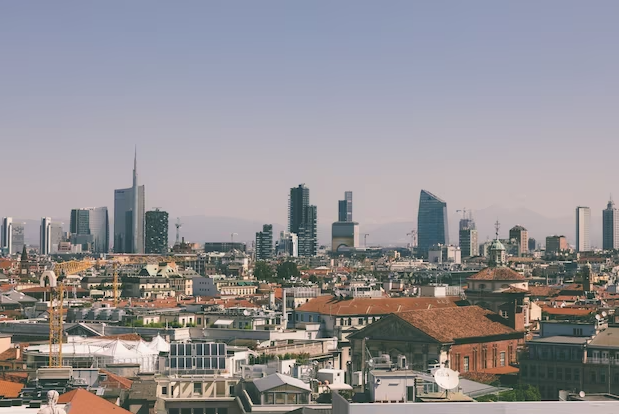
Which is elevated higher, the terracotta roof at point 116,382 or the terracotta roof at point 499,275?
the terracotta roof at point 499,275

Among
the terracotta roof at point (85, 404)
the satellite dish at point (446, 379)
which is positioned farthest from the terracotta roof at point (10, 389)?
the satellite dish at point (446, 379)

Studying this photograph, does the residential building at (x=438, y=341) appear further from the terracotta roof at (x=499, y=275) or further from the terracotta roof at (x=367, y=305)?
the terracotta roof at (x=499, y=275)

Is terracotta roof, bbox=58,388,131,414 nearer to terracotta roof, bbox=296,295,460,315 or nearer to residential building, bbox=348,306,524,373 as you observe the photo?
residential building, bbox=348,306,524,373

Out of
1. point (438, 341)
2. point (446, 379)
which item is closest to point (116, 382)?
point (446, 379)

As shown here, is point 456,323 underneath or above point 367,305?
underneath

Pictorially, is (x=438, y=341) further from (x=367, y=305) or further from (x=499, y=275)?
(x=499, y=275)

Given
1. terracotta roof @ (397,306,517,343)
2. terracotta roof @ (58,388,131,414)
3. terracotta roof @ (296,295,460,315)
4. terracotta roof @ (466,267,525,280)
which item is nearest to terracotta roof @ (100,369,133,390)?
terracotta roof @ (58,388,131,414)
